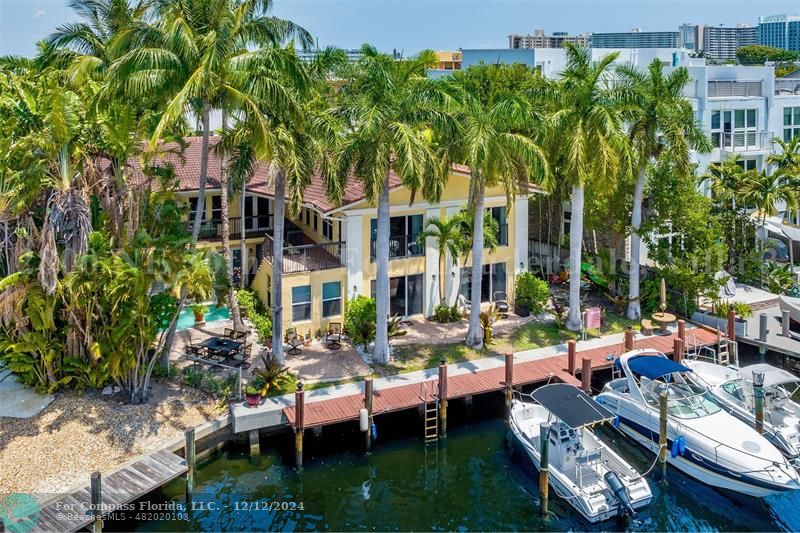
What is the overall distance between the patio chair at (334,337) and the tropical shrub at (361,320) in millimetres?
340

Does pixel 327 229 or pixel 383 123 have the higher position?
pixel 383 123

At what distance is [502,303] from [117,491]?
17.7 m

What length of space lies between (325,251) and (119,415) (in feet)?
35.6

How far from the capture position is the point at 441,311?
2892 centimetres

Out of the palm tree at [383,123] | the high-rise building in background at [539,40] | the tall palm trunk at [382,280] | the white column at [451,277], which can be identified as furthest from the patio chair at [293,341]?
the high-rise building in background at [539,40]

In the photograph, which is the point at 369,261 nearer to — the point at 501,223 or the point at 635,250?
the point at 501,223

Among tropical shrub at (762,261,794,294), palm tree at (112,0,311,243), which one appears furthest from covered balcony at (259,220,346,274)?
tropical shrub at (762,261,794,294)

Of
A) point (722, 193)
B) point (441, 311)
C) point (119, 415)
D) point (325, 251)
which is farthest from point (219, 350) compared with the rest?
point (722, 193)

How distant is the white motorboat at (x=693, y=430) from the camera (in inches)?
735

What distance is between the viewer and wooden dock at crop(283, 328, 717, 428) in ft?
69.2

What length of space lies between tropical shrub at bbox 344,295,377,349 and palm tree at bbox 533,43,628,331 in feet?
29.8

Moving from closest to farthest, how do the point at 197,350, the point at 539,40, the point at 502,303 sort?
the point at 197,350 → the point at 502,303 → the point at 539,40

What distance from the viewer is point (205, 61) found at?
19.8 metres

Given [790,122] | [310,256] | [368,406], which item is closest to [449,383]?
[368,406]
